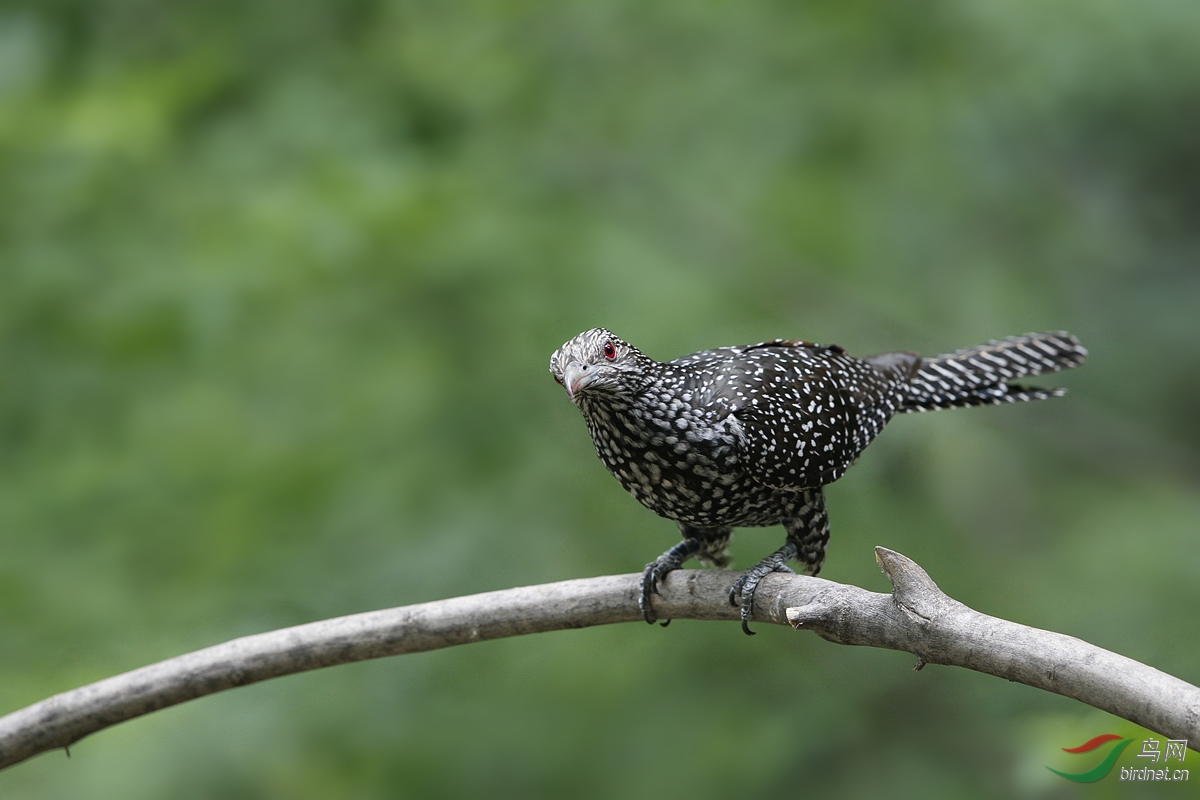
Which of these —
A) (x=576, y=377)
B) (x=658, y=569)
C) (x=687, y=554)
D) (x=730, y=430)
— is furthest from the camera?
(x=687, y=554)

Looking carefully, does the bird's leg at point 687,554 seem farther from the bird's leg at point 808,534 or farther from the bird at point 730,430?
the bird's leg at point 808,534

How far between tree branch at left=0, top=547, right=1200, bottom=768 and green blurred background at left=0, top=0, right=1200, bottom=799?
1.56 meters

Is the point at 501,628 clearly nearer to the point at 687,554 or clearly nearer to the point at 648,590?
the point at 648,590

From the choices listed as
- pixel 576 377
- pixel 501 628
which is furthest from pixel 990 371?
pixel 501 628

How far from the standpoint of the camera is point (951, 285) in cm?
802

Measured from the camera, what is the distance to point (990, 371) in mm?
4660

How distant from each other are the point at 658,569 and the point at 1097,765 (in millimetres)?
1623

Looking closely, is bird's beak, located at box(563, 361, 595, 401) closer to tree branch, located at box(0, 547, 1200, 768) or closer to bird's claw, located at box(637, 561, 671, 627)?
tree branch, located at box(0, 547, 1200, 768)

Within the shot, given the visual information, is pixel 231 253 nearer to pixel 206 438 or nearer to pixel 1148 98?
pixel 206 438

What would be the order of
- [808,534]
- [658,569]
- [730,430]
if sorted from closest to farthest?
[730,430] → [658,569] → [808,534]

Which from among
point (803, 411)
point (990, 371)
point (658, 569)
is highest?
point (990, 371)

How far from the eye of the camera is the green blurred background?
5445mm

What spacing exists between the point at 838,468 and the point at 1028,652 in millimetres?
1740

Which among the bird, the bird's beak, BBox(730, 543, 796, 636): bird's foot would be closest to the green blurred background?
the bird
